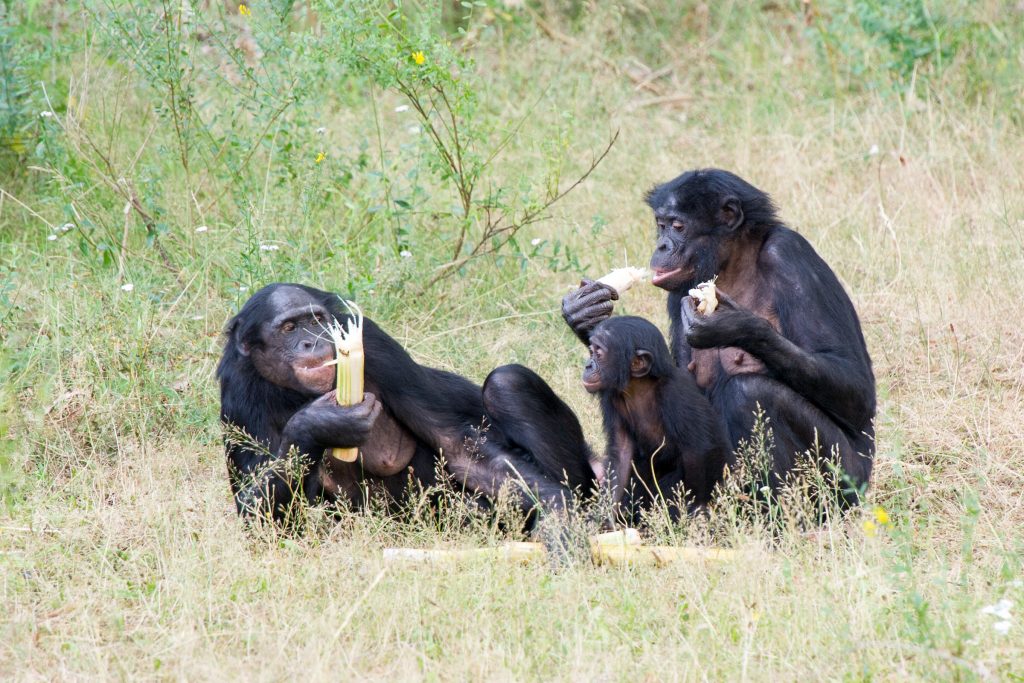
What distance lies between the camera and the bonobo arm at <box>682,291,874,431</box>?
533 cm

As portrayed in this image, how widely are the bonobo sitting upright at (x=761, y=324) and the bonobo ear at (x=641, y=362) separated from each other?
0.18 m

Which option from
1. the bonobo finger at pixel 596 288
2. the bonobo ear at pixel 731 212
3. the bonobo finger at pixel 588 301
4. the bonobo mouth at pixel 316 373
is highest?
the bonobo ear at pixel 731 212

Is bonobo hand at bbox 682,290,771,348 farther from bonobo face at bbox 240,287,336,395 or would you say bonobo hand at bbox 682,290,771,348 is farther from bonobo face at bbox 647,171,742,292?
bonobo face at bbox 240,287,336,395

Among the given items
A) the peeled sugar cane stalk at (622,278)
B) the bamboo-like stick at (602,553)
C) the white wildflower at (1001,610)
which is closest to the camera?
the white wildflower at (1001,610)

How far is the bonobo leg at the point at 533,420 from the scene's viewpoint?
230 inches

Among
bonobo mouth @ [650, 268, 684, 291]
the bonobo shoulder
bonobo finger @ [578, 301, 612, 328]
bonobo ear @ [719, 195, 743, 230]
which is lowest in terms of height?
bonobo finger @ [578, 301, 612, 328]

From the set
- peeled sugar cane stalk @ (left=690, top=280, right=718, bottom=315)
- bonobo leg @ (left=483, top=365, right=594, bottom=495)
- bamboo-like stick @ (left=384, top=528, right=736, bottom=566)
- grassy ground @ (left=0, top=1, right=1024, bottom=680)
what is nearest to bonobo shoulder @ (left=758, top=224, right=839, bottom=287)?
peeled sugar cane stalk @ (left=690, top=280, right=718, bottom=315)

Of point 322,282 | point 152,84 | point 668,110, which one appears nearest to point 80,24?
point 152,84

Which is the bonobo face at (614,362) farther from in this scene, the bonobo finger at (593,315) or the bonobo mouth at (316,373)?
the bonobo mouth at (316,373)

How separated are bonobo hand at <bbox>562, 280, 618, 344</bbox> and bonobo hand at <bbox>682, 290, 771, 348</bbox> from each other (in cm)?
64

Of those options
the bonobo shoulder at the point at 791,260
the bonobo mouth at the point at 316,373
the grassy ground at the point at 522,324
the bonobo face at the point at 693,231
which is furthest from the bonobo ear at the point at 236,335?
the bonobo shoulder at the point at 791,260

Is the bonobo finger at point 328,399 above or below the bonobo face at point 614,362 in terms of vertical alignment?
below

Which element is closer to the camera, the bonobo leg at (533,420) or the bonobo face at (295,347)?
the bonobo face at (295,347)

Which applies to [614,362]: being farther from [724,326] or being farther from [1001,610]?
[1001,610]
